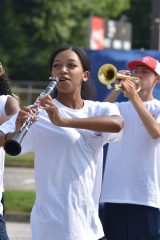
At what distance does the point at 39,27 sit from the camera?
1590 inches

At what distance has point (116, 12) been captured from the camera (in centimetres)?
4541

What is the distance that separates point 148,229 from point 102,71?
109cm

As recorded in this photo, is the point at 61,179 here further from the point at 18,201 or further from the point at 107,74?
the point at 18,201

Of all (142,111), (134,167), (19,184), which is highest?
(142,111)

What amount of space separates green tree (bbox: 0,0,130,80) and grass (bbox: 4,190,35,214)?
26.3 m

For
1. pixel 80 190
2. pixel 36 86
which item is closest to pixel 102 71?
pixel 80 190

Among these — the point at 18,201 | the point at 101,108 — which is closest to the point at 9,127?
the point at 101,108

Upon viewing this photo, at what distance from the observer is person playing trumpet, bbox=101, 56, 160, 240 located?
6.09m

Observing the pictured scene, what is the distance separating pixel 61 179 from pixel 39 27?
35.9 m

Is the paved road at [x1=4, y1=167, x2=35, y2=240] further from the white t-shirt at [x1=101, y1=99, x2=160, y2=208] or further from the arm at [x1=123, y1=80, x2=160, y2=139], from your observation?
the arm at [x1=123, y1=80, x2=160, y2=139]

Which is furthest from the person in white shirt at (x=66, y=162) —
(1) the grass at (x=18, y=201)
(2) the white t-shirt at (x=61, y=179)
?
(1) the grass at (x=18, y=201)

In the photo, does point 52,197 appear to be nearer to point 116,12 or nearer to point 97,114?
point 97,114

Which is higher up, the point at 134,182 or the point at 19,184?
the point at 134,182

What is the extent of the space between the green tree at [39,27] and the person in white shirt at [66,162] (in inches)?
1358
